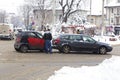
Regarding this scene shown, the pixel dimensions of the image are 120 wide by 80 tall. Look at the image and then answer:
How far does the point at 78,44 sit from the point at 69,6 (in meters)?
40.7

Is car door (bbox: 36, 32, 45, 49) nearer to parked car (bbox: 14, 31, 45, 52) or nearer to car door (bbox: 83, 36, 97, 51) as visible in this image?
parked car (bbox: 14, 31, 45, 52)

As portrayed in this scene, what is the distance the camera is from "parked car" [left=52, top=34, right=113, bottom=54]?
2973cm

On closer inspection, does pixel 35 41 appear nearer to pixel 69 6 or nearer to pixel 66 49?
pixel 66 49

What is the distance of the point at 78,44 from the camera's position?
29.7 m

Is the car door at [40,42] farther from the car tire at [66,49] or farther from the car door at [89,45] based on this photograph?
the car door at [89,45]

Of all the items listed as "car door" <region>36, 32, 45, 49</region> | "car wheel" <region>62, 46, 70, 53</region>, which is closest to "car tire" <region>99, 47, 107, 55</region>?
"car wheel" <region>62, 46, 70, 53</region>

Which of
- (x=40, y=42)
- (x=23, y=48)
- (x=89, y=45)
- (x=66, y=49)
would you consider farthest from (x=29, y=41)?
(x=89, y=45)

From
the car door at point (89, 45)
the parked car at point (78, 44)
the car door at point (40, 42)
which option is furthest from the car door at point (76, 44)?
the car door at point (40, 42)

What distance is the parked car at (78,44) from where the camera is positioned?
97.6 ft

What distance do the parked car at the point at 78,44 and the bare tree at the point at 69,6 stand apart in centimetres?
3919

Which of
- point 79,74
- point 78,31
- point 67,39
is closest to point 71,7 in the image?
point 78,31

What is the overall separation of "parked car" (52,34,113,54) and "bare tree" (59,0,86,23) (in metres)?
39.2

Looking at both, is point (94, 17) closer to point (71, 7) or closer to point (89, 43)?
point (71, 7)

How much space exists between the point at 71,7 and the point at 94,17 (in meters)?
63.9
